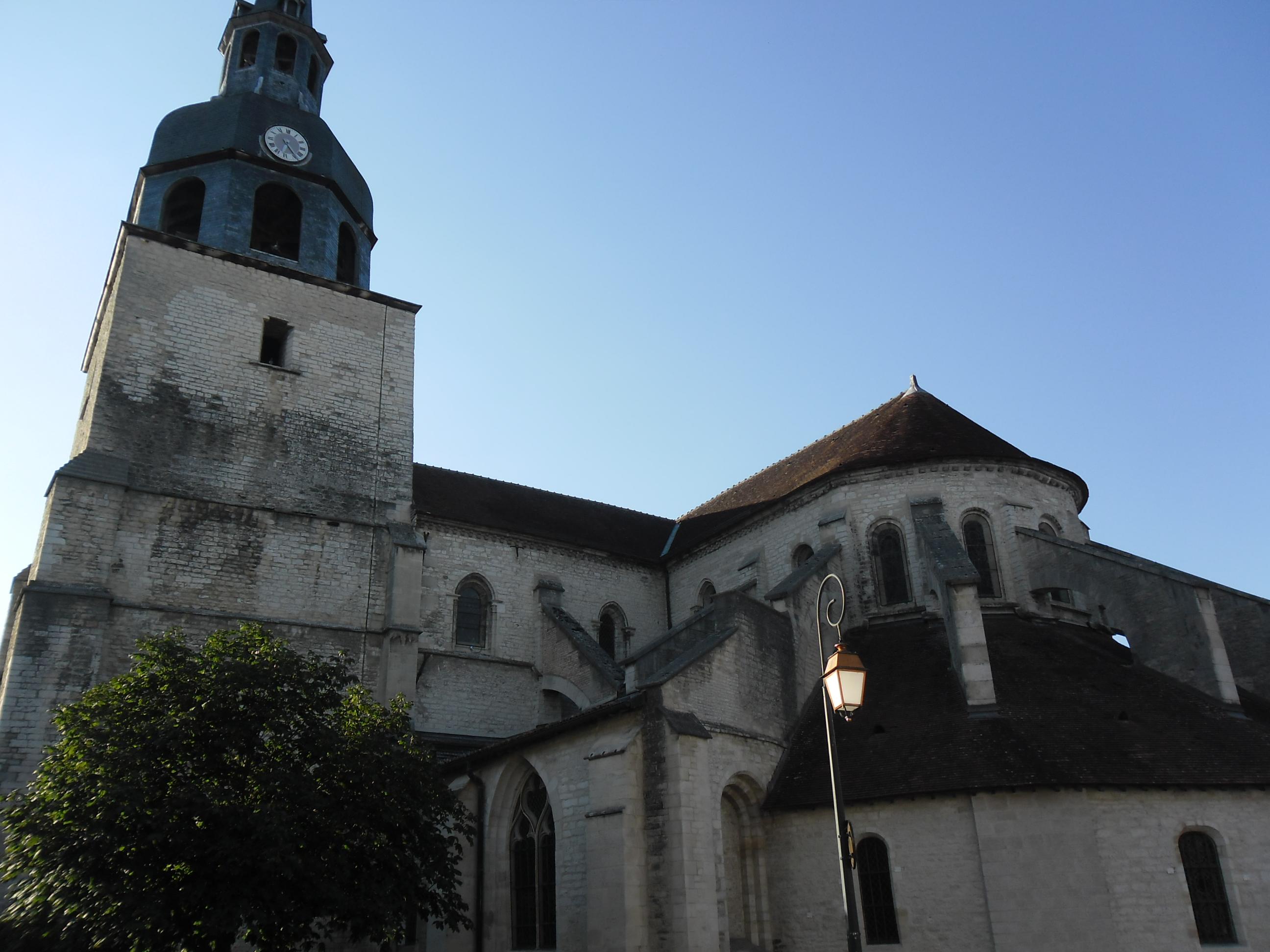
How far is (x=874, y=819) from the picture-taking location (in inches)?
555

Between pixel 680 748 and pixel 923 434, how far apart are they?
10465mm

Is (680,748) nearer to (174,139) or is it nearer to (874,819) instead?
(874,819)

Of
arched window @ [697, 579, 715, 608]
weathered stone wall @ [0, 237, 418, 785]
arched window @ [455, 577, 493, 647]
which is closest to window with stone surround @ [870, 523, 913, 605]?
arched window @ [697, 579, 715, 608]

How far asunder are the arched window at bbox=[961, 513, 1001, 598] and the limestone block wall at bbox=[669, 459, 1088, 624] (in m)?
0.12

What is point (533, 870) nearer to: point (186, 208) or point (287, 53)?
point (186, 208)

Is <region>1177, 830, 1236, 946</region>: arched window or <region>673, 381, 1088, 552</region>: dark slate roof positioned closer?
<region>1177, 830, 1236, 946</region>: arched window

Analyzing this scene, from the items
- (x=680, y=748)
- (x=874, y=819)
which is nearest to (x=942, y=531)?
(x=874, y=819)

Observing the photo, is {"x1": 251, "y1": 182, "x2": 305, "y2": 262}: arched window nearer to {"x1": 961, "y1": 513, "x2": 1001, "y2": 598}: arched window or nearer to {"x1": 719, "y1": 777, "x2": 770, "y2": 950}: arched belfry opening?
{"x1": 719, "y1": 777, "x2": 770, "y2": 950}: arched belfry opening

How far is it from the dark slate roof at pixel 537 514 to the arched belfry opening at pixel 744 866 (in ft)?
30.5

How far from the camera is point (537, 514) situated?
79.9 ft

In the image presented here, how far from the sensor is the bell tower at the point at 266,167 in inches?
816

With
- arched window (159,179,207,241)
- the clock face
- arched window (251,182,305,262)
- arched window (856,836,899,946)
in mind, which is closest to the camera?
arched window (856,836,899,946)

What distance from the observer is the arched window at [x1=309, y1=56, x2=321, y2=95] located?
23.8m

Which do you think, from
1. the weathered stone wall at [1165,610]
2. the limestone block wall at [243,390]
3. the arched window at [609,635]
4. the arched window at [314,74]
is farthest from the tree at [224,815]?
the arched window at [314,74]
